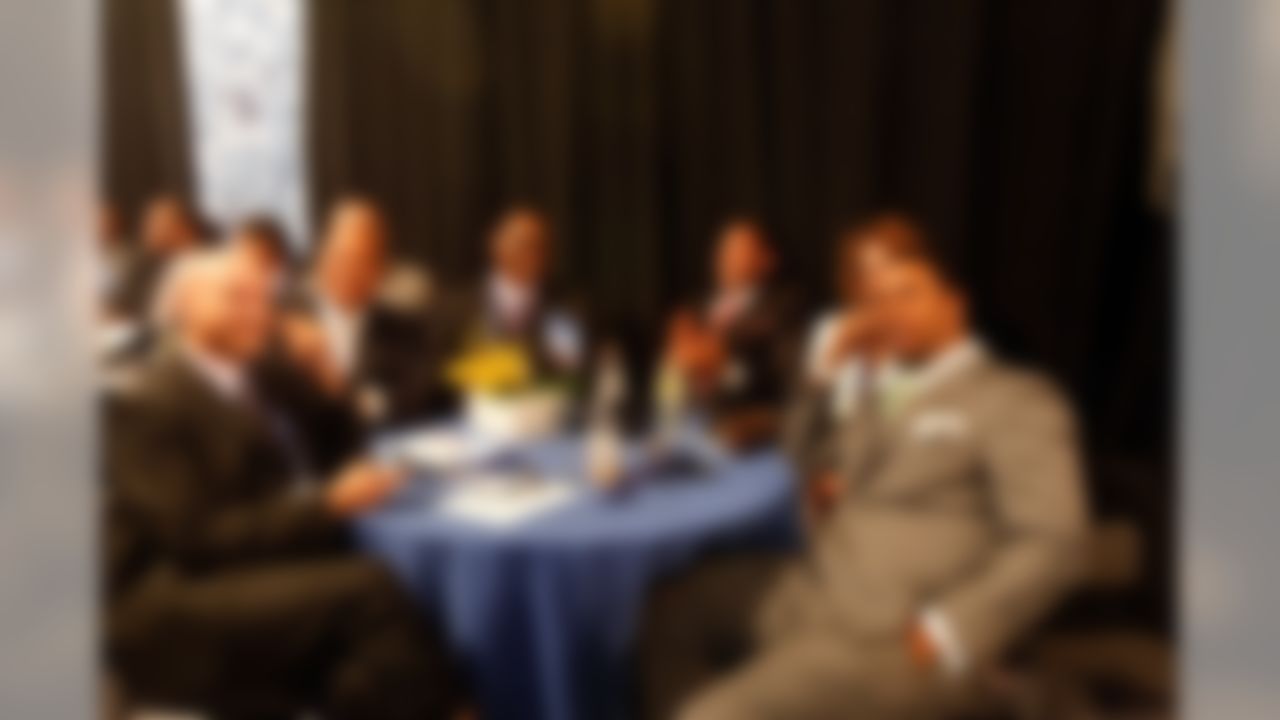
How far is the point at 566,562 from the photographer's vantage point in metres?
1.48

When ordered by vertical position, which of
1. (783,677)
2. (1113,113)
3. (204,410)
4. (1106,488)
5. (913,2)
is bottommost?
(783,677)

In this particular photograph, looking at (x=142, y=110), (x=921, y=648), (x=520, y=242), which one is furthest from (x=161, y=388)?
(x=921, y=648)

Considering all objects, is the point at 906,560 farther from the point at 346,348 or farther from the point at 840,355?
the point at 346,348

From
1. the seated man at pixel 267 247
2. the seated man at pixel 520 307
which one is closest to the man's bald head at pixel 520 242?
the seated man at pixel 520 307

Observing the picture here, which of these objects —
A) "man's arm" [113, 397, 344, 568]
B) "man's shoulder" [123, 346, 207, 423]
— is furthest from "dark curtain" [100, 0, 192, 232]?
"man's arm" [113, 397, 344, 568]

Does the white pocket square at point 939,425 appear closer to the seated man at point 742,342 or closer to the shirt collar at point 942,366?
the shirt collar at point 942,366

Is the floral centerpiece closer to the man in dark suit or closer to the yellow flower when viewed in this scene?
the yellow flower

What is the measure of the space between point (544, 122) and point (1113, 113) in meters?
0.58

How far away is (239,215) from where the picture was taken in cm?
153

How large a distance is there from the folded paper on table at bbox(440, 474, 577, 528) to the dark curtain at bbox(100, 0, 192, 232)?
1.42ft

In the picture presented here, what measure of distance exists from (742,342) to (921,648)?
0.36 meters

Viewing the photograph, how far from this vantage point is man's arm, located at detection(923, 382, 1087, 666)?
150 cm

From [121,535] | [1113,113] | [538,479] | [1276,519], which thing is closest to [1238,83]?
[1113,113]

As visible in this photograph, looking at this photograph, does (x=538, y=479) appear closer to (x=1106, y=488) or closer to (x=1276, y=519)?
(x=1106, y=488)
